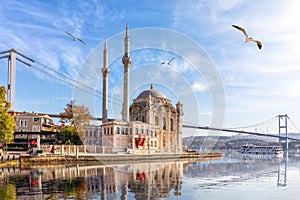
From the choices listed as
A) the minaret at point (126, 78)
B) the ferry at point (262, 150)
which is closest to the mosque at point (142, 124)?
the minaret at point (126, 78)

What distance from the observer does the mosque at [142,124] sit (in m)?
51.6

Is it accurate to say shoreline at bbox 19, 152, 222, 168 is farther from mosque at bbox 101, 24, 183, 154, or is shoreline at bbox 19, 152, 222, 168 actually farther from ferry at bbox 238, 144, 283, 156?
ferry at bbox 238, 144, 283, 156

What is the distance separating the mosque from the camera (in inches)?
2032

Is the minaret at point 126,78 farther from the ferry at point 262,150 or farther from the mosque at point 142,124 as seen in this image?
the ferry at point 262,150

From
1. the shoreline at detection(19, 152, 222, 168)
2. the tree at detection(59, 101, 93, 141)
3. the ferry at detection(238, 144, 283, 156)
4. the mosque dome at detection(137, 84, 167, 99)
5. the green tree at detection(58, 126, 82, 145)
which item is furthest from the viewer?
the ferry at detection(238, 144, 283, 156)

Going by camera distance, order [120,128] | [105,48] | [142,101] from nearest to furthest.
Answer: [120,128] → [105,48] → [142,101]

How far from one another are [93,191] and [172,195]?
150 inches

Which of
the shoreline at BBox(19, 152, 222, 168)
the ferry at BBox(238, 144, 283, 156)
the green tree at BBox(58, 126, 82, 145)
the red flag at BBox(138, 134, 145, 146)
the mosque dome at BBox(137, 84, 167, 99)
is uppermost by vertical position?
the mosque dome at BBox(137, 84, 167, 99)

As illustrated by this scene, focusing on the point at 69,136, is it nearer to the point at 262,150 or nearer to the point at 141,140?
the point at 141,140

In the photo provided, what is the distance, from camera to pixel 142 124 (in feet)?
188

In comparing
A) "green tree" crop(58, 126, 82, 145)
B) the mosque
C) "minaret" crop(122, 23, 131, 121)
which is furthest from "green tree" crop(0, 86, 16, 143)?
"minaret" crop(122, 23, 131, 121)

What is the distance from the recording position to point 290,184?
863 inches

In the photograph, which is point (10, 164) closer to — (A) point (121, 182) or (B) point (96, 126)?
(A) point (121, 182)

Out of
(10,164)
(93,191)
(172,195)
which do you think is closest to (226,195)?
(172,195)
